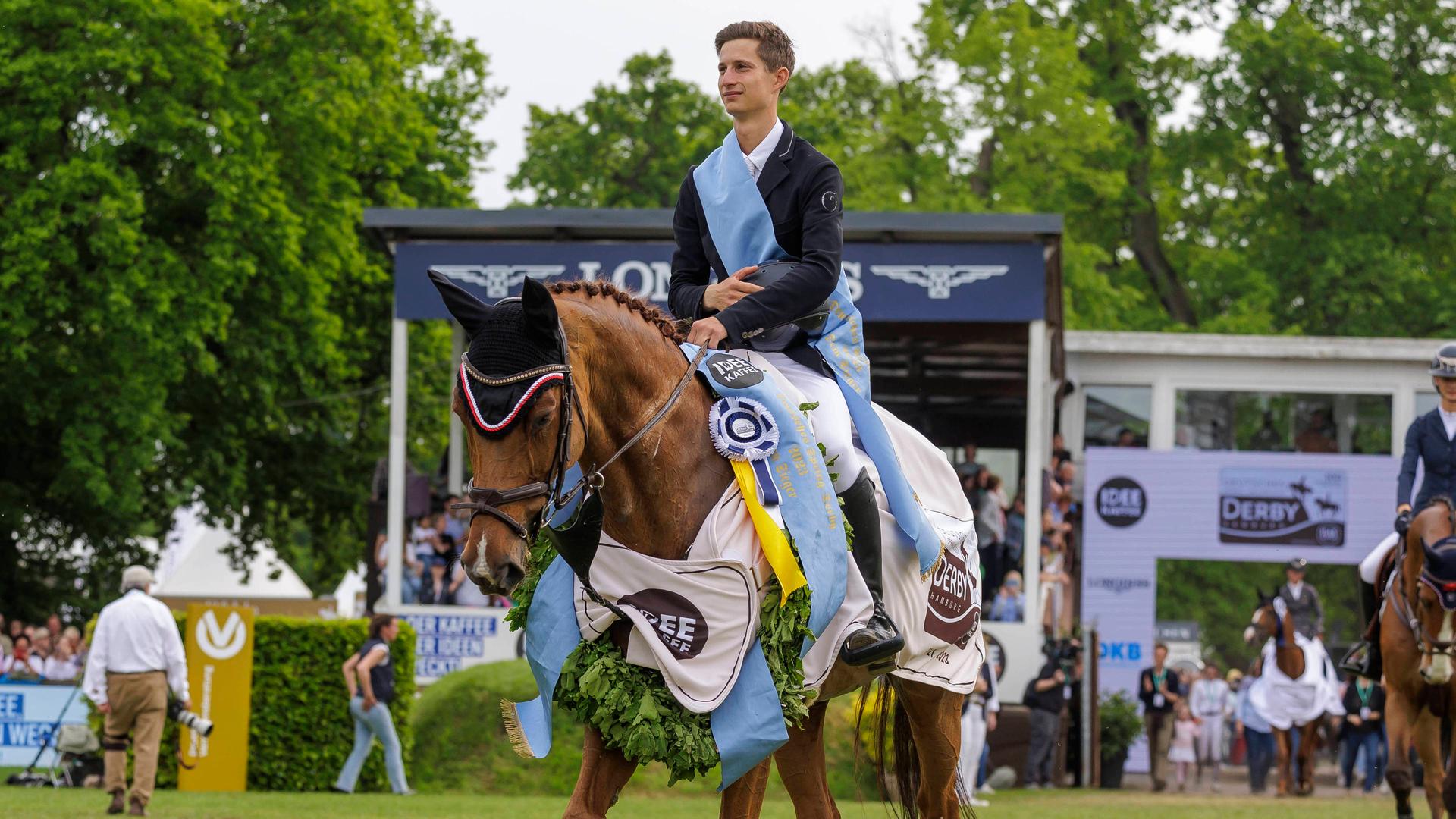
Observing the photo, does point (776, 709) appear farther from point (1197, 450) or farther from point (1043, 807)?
point (1197, 450)

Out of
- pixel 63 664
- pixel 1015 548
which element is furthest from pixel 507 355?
pixel 63 664

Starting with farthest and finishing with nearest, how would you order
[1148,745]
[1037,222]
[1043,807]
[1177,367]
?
[1177,367] → [1148,745] → [1037,222] → [1043,807]

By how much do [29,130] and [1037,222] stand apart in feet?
50.8

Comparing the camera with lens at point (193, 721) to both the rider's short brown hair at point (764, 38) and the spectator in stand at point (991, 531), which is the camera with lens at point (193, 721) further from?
the spectator in stand at point (991, 531)

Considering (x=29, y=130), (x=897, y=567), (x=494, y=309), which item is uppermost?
(x=29, y=130)

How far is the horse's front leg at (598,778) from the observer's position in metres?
5.09

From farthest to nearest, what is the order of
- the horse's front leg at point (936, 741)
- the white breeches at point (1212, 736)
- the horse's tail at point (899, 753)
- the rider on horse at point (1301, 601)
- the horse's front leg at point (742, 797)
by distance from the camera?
1. the white breeches at point (1212, 736)
2. the rider on horse at point (1301, 601)
3. the horse's tail at point (899, 753)
4. the horse's front leg at point (936, 741)
5. the horse's front leg at point (742, 797)

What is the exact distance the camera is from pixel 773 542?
17.4ft

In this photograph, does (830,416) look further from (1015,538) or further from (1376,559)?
(1015,538)

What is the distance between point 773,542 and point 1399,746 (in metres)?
8.39

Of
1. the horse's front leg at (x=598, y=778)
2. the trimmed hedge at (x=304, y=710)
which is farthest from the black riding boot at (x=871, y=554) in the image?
the trimmed hedge at (x=304, y=710)

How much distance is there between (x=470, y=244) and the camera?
21.9m

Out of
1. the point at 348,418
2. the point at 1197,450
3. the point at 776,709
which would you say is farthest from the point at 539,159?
the point at 776,709

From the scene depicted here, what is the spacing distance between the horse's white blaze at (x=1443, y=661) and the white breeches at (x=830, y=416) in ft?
21.7
